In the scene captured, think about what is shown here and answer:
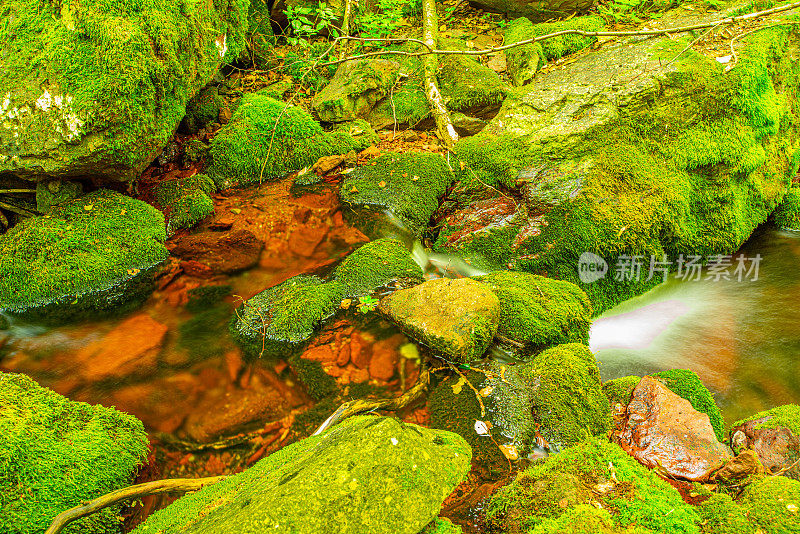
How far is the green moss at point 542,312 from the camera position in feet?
11.4

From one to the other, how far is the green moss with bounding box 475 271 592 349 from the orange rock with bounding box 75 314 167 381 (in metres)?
3.03

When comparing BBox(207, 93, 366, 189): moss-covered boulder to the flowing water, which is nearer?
the flowing water

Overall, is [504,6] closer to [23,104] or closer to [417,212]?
[417,212]

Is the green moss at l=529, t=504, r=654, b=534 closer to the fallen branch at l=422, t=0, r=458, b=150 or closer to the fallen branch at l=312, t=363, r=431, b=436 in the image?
the fallen branch at l=312, t=363, r=431, b=436

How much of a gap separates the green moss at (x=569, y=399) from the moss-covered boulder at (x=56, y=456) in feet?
8.40

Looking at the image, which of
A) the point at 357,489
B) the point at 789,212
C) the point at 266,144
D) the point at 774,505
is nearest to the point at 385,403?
the point at 357,489

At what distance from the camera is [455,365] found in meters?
3.38

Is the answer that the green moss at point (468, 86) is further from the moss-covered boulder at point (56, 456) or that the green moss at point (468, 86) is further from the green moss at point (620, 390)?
the moss-covered boulder at point (56, 456)

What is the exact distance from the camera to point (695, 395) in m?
2.99

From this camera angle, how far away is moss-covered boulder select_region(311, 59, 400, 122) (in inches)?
257

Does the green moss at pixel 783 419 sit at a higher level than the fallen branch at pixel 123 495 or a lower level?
higher

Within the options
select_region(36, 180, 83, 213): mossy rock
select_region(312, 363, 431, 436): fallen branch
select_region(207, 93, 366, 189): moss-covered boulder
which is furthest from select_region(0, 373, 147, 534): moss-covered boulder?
select_region(207, 93, 366, 189): moss-covered boulder

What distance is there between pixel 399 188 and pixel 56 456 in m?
4.03

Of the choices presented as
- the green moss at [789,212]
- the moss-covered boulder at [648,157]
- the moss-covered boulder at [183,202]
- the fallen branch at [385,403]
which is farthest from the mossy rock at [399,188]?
the green moss at [789,212]
